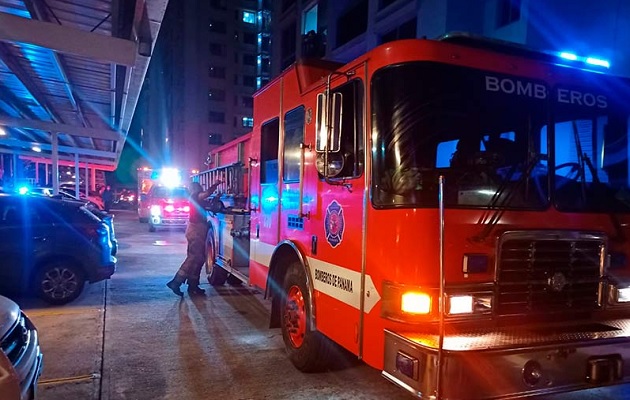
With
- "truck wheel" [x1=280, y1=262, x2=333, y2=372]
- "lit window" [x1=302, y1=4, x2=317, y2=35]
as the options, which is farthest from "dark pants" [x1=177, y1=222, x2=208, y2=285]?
"lit window" [x1=302, y1=4, x2=317, y2=35]

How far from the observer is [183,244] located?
14.4 m

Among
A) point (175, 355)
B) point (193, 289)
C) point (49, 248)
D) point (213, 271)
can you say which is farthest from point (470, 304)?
point (213, 271)

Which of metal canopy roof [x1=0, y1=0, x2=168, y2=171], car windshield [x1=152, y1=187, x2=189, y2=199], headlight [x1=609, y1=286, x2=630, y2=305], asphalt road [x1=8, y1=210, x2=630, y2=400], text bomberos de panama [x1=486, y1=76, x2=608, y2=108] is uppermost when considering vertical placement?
metal canopy roof [x1=0, y1=0, x2=168, y2=171]

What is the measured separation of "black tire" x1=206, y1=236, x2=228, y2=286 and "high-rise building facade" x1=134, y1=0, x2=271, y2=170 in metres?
47.6

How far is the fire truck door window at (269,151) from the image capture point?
5.21 m

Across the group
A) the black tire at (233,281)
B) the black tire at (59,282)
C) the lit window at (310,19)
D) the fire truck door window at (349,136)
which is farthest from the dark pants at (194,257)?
the lit window at (310,19)

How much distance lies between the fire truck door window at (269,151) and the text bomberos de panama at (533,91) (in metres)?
2.48

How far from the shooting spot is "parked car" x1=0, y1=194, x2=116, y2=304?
6422 mm

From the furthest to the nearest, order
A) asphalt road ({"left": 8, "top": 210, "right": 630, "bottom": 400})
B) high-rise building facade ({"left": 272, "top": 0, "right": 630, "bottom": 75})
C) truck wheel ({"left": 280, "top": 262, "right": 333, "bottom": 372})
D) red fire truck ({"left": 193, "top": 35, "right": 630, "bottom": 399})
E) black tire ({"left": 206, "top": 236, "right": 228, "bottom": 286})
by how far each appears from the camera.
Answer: high-rise building facade ({"left": 272, "top": 0, "right": 630, "bottom": 75})
black tire ({"left": 206, "top": 236, "right": 228, "bottom": 286})
truck wheel ({"left": 280, "top": 262, "right": 333, "bottom": 372})
asphalt road ({"left": 8, "top": 210, "right": 630, "bottom": 400})
red fire truck ({"left": 193, "top": 35, "right": 630, "bottom": 399})

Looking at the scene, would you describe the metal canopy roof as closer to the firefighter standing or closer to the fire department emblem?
the firefighter standing

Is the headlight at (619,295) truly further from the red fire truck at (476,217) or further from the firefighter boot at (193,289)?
the firefighter boot at (193,289)

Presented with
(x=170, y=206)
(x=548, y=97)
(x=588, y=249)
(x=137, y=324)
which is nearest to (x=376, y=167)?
(x=548, y=97)

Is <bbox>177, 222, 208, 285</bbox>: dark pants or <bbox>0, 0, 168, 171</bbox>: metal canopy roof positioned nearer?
<bbox>0, 0, 168, 171</bbox>: metal canopy roof

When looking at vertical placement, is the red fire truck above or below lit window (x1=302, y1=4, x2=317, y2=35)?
below
